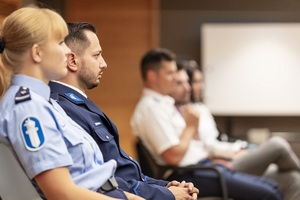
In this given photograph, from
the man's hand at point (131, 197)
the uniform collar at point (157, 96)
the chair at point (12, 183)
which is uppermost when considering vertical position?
the chair at point (12, 183)

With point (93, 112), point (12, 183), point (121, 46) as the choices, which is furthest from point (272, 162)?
point (121, 46)

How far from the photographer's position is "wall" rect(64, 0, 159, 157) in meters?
6.89

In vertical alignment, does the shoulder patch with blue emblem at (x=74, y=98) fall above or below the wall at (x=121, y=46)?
above

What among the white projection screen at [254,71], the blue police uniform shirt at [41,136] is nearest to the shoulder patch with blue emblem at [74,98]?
the blue police uniform shirt at [41,136]

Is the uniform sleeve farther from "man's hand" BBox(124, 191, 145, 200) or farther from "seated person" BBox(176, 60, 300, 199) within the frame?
"seated person" BBox(176, 60, 300, 199)

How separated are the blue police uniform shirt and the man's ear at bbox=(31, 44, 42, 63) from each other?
51mm

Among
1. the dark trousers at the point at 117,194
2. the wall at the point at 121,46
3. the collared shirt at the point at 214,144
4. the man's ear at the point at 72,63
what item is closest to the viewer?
the dark trousers at the point at 117,194

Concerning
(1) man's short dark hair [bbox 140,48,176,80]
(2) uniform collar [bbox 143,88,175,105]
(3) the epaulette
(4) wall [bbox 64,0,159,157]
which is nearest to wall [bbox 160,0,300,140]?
(4) wall [bbox 64,0,159,157]

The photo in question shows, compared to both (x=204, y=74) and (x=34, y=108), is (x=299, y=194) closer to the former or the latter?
(x=34, y=108)

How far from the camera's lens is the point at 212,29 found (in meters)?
7.11

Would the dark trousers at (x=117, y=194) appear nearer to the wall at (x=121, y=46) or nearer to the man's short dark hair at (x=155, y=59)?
the man's short dark hair at (x=155, y=59)

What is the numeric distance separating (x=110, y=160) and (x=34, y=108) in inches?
13.1

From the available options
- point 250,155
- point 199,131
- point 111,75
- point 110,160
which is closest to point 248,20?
point 111,75

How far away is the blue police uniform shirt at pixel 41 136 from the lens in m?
1.54
